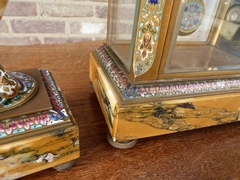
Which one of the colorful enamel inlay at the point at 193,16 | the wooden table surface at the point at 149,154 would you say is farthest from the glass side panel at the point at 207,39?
the wooden table surface at the point at 149,154

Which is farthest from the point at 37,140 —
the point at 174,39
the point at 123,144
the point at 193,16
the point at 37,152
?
the point at 193,16

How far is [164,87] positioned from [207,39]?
10.3 inches

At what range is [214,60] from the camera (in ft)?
1.62

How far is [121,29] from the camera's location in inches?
18.7

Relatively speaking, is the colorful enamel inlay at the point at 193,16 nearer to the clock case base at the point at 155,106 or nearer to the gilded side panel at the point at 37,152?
the clock case base at the point at 155,106

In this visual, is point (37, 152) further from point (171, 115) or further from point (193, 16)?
point (193, 16)

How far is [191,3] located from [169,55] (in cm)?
15

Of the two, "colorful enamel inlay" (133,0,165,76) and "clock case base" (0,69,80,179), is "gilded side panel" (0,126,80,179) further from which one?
"colorful enamel inlay" (133,0,165,76)

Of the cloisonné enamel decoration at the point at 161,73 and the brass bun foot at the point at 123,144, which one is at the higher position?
the cloisonné enamel decoration at the point at 161,73

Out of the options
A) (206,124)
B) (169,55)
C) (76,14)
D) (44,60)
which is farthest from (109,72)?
(76,14)

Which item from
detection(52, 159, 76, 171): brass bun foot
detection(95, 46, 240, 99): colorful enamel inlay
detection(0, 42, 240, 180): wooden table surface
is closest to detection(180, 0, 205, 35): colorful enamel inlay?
detection(95, 46, 240, 99): colorful enamel inlay

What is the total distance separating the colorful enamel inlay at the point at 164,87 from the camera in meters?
0.39

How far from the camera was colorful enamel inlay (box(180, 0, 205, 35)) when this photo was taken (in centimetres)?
45

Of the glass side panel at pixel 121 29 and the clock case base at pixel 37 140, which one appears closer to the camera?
the clock case base at pixel 37 140
